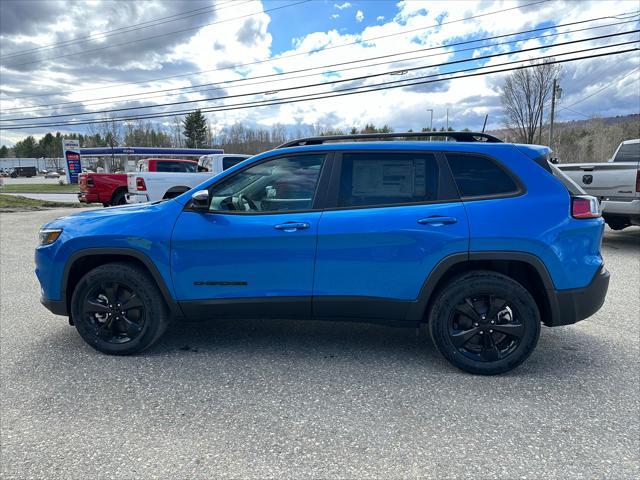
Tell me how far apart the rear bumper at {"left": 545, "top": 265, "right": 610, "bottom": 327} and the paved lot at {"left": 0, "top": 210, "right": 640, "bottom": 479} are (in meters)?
0.48

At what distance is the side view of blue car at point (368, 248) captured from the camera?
9.82 ft

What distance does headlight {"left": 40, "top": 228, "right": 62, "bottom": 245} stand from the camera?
136 inches

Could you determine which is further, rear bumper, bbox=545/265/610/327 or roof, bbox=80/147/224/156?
roof, bbox=80/147/224/156

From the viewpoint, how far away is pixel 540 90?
137ft

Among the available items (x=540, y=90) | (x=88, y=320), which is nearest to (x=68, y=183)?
(x=88, y=320)

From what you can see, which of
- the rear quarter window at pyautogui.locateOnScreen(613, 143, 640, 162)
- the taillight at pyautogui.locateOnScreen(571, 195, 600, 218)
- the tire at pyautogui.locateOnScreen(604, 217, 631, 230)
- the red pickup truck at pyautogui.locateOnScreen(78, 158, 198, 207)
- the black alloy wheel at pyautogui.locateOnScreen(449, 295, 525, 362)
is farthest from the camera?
the red pickup truck at pyautogui.locateOnScreen(78, 158, 198, 207)

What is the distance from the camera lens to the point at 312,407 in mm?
2734

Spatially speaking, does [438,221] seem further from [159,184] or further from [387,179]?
[159,184]

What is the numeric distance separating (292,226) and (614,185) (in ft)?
23.5

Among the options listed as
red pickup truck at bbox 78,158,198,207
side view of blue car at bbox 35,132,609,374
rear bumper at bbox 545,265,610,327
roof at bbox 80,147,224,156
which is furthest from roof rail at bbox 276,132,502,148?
roof at bbox 80,147,224,156

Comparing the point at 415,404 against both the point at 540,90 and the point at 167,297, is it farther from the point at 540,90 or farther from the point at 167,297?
the point at 540,90

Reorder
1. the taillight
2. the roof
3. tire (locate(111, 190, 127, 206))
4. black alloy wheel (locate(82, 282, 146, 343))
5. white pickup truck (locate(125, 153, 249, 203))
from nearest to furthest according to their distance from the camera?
the taillight
black alloy wheel (locate(82, 282, 146, 343))
white pickup truck (locate(125, 153, 249, 203))
tire (locate(111, 190, 127, 206))
the roof

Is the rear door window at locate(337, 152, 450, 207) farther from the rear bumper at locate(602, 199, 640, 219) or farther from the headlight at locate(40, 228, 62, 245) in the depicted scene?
the rear bumper at locate(602, 199, 640, 219)

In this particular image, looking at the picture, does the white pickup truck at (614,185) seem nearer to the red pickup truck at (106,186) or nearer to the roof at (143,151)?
the red pickup truck at (106,186)
